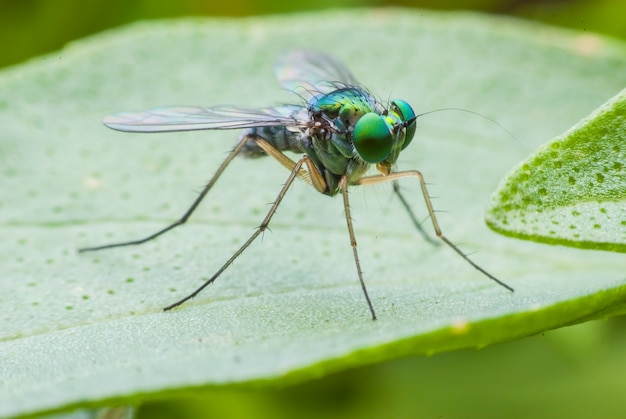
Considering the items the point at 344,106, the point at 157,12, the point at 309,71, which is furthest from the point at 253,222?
the point at 157,12

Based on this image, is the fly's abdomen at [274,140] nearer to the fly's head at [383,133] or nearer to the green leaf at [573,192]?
the fly's head at [383,133]

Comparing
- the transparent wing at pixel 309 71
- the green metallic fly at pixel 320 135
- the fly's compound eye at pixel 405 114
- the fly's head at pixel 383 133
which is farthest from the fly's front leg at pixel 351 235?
the transparent wing at pixel 309 71

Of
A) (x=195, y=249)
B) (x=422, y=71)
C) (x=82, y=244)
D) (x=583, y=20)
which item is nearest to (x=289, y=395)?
(x=195, y=249)

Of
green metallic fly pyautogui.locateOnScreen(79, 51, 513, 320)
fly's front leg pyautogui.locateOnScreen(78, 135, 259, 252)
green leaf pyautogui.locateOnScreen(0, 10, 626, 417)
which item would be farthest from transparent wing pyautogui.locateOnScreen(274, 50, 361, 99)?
fly's front leg pyautogui.locateOnScreen(78, 135, 259, 252)

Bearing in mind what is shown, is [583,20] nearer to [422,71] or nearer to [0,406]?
[422,71]

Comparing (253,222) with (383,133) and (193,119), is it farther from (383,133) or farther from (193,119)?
(383,133)

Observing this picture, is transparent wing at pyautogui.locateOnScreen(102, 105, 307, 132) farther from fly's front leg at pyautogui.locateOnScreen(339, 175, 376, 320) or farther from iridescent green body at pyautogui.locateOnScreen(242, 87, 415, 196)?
fly's front leg at pyautogui.locateOnScreen(339, 175, 376, 320)
